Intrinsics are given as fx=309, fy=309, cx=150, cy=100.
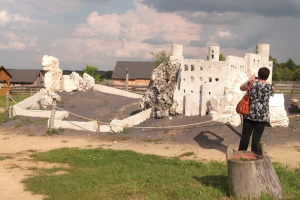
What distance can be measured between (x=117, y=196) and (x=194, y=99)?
9819 millimetres

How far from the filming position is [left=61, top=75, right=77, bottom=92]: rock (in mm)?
26031

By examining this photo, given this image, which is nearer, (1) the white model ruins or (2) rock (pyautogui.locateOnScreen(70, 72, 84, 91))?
(1) the white model ruins

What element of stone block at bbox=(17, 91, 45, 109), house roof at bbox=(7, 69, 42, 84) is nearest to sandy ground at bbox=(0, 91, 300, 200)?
stone block at bbox=(17, 91, 45, 109)

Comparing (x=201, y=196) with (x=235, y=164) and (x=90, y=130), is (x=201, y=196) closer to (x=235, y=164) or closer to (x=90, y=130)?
(x=235, y=164)

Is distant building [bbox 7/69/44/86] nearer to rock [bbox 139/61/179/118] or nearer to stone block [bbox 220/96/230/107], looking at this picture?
rock [bbox 139/61/179/118]

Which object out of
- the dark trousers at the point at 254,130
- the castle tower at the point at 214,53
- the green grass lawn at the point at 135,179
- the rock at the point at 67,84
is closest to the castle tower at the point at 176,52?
the castle tower at the point at 214,53

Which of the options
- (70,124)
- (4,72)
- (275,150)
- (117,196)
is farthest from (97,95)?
(117,196)

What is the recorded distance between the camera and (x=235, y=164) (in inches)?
219

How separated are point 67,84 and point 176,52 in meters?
12.1

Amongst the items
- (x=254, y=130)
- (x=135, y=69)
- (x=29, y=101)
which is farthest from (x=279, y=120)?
(x=135, y=69)

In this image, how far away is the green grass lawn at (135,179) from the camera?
626cm

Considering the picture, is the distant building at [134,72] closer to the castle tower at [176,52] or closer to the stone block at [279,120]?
the castle tower at [176,52]

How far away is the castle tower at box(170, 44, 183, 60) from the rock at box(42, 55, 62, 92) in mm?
12480

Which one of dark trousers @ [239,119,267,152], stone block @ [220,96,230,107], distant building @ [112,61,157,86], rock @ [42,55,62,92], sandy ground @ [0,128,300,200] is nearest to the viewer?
dark trousers @ [239,119,267,152]
